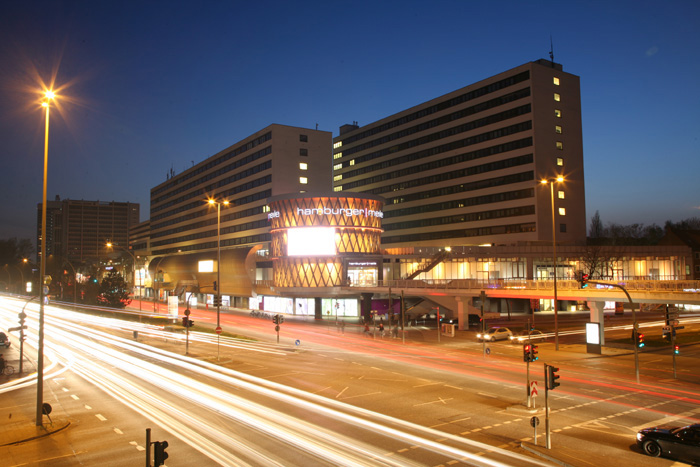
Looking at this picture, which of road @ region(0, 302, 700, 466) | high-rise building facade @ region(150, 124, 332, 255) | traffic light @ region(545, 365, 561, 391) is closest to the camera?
road @ region(0, 302, 700, 466)

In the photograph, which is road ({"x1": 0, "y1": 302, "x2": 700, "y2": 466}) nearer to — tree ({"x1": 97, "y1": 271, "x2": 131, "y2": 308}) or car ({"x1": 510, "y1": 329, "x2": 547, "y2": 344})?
car ({"x1": 510, "y1": 329, "x2": 547, "y2": 344})

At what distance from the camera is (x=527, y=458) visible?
14773 millimetres

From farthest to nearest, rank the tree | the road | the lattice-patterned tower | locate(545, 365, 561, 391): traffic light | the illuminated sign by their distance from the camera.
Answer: the illuminated sign < the tree < the lattice-patterned tower < locate(545, 365, 561, 391): traffic light < the road

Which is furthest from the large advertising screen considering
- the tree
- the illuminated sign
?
the illuminated sign

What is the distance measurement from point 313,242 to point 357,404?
50.5m

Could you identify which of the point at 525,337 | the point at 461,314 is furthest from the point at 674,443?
the point at 461,314

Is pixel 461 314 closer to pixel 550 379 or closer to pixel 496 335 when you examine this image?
pixel 496 335

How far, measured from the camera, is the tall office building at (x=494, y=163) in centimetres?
7931

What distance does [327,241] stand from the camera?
70.7 metres

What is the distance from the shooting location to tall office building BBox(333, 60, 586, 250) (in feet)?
260

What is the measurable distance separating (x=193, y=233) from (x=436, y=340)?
335 ft

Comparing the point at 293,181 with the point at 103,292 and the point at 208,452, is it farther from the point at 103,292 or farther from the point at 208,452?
the point at 208,452

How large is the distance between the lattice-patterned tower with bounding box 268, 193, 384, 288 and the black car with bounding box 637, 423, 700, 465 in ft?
175

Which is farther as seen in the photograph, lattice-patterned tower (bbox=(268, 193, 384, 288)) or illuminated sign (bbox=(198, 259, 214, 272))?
illuminated sign (bbox=(198, 259, 214, 272))
